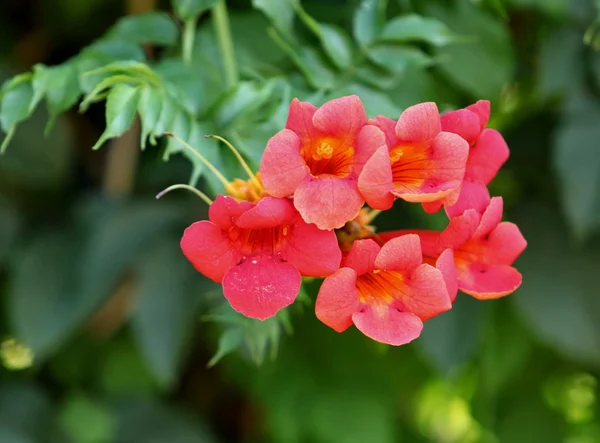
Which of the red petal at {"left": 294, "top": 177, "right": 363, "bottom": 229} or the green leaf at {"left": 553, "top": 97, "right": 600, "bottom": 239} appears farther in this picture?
the green leaf at {"left": 553, "top": 97, "right": 600, "bottom": 239}

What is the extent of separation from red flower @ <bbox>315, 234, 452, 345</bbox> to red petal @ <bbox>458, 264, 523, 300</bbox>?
0.05 metres

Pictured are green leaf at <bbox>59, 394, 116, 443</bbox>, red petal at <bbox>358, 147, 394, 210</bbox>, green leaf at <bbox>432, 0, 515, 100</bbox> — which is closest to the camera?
red petal at <bbox>358, 147, 394, 210</bbox>

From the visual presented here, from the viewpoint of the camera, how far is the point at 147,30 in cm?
70

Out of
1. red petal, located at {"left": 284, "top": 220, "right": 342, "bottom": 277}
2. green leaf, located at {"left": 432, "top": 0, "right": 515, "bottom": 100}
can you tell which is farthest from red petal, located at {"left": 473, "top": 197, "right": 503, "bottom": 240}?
green leaf, located at {"left": 432, "top": 0, "right": 515, "bottom": 100}

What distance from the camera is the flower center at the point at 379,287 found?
456 mm

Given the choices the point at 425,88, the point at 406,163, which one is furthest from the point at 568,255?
the point at 406,163

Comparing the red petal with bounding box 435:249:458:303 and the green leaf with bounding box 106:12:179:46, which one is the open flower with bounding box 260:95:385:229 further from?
the green leaf with bounding box 106:12:179:46

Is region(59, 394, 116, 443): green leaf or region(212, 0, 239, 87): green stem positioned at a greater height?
region(212, 0, 239, 87): green stem

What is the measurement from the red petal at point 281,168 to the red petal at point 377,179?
0.04m

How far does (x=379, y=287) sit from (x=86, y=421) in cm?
84

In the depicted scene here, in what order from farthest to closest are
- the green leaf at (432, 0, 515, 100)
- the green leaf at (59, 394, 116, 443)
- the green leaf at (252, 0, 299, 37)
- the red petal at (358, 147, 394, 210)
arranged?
the green leaf at (59, 394, 116, 443), the green leaf at (432, 0, 515, 100), the green leaf at (252, 0, 299, 37), the red petal at (358, 147, 394, 210)

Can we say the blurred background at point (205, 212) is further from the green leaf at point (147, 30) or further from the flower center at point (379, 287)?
the flower center at point (379, 287)

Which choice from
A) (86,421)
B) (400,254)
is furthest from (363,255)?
(86,421)

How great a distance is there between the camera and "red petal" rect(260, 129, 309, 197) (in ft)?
1.40
